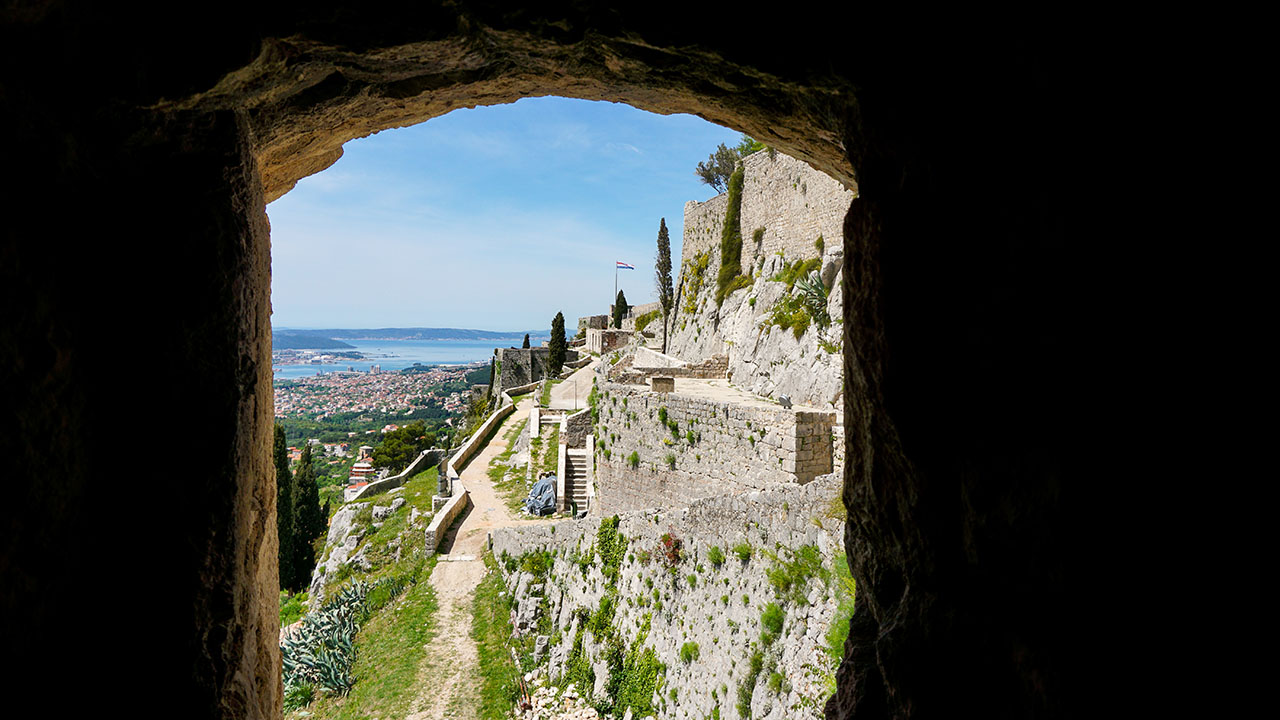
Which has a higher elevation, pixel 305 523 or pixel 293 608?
pixel 305 523


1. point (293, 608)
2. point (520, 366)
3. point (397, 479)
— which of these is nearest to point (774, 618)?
point (293, 608)

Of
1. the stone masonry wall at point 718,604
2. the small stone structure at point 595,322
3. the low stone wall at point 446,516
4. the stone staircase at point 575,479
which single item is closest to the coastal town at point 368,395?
the small stone structure at point 595,322

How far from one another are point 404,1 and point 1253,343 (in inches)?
114

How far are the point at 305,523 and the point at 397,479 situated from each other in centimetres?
A: 426

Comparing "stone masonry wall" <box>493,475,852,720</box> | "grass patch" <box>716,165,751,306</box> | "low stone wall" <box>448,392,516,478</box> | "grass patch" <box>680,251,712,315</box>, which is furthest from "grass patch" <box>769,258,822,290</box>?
"low stone wall" <box>448,392,516,478</box>

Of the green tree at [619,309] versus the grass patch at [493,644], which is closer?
the grass patch at [493,644]

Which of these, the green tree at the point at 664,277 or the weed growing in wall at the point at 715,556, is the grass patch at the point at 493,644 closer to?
the weed growing in wall at the point at 715,556

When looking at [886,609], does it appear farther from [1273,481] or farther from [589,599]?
[589,599]

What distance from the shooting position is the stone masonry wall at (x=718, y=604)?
696 cm

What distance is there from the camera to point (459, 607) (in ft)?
51.5

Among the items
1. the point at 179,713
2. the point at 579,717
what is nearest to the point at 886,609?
the point at 179,713

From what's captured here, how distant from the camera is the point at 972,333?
224 cm

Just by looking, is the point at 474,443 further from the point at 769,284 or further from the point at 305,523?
A: the point at 769,284

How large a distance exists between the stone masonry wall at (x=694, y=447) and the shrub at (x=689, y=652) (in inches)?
141
